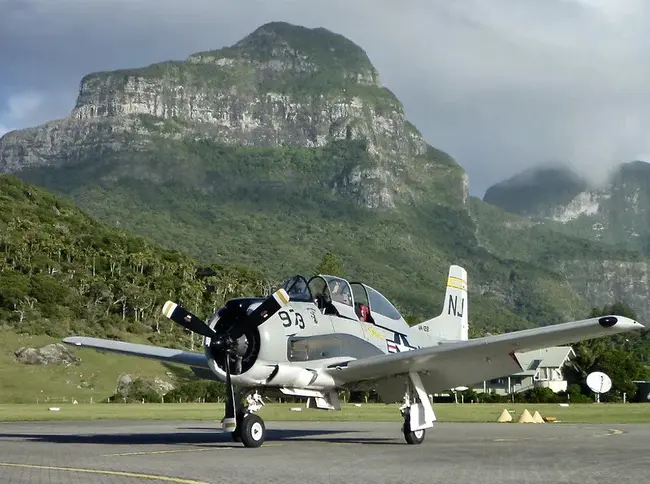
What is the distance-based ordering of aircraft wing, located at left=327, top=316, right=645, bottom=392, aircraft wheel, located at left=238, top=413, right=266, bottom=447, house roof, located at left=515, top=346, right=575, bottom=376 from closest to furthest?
aircraft wheel, located at left=238, top=413, right=266, bottom=447
aircraft wing, located at left=327, top=316, right=645, bottom=392
house roof, located at left=515, top=346, right=575, bottom=376

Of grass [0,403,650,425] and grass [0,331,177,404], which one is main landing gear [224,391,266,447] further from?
grass [0,331,177,404]

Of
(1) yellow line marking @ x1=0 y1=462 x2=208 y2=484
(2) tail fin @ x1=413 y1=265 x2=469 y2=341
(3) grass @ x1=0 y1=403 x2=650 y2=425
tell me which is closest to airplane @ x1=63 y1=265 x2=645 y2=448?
(2) tail fin @ x1=413 y1=265 x2=469 y2=341

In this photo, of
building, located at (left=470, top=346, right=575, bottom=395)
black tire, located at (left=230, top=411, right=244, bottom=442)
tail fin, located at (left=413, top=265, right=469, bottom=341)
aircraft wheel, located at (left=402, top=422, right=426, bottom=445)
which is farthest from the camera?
building, located at (left=470, top=346, right=575, bottom=395)

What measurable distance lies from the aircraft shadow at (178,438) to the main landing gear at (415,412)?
0.45 meters

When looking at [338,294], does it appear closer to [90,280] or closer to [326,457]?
[326,457]

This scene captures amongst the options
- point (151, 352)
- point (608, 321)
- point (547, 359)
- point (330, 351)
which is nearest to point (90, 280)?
point (547, 359)

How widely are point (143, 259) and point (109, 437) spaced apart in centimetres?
9561

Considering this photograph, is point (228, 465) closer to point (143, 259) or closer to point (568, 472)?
point (568, 472)

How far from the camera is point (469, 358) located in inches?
794

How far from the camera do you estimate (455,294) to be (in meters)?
26.7

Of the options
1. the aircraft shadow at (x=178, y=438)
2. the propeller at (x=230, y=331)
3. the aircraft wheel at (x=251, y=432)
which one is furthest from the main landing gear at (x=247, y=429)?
the aircraft shadow at (x=178, y=438)

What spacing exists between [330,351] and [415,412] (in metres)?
2.25

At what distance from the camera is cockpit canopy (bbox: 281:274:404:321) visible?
19.8 metres

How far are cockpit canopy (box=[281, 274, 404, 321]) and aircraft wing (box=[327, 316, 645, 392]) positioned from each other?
58.7 inches
